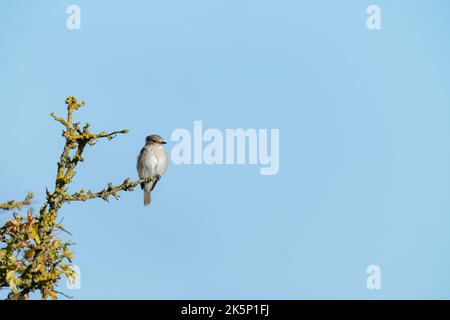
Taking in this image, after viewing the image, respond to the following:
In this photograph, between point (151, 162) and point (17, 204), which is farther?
point (151, 162)

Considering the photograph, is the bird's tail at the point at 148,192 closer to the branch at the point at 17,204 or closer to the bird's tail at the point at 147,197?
the bird's tail at the point at 147,197

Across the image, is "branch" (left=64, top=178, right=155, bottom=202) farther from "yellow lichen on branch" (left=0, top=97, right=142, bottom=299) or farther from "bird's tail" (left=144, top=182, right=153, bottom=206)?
"bird's tail" (left=144, top=182, right=153, bottom=206)

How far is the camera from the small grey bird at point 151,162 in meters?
16.9

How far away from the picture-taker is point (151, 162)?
666 inches

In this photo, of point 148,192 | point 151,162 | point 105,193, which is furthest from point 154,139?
point 105,193

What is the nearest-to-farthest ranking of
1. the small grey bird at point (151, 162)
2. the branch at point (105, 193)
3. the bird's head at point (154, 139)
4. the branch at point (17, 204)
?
the branch at point (17, 204), the branch at point (105, 193), the small grey bird at point (151, 162), the bird's head at point (154, 139)

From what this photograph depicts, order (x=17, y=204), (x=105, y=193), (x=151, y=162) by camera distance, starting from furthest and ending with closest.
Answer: (x=151, y=162)
(x=105, y=193)
(x=17, y=204)

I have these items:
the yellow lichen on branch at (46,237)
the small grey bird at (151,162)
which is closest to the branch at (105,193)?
the yellow lichen on branch at (46,237)

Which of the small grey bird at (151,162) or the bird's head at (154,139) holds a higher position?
the bird's head at (154,139)

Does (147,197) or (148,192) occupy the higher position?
(148,192)

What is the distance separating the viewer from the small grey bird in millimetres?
16906

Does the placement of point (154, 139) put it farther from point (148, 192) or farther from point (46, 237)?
point (46, 237)


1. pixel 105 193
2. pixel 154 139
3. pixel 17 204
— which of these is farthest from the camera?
pixel 154 139
